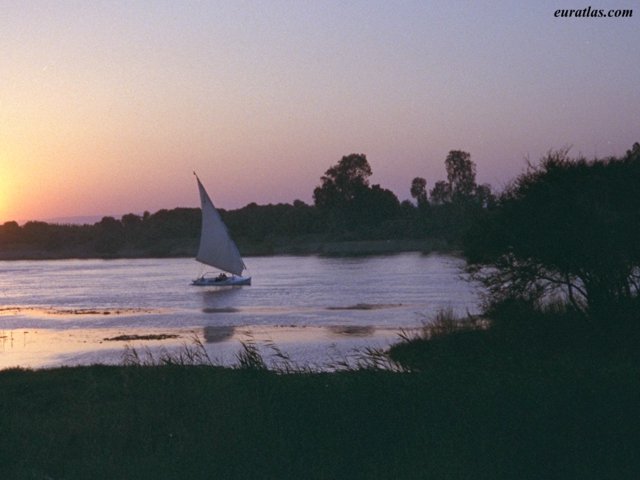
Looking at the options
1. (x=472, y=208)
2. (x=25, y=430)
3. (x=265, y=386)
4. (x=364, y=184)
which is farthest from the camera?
(x=364, y=184)

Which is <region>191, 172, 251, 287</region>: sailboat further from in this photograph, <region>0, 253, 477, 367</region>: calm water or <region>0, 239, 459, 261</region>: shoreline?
<region>0, 239, 459, 261</region>: shoreline

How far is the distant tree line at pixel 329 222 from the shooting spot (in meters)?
119

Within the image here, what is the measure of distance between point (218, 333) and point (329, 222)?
302ft

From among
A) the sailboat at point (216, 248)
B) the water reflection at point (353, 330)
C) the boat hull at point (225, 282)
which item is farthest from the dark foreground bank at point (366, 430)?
the boat hull at point (225, 282)

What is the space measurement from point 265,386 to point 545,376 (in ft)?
10.9

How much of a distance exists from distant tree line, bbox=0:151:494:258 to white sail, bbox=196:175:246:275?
46.6 metres

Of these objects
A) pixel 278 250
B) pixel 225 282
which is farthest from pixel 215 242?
pixel 278 250

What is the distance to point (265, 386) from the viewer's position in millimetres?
10586

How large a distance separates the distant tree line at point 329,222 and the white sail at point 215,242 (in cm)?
4658

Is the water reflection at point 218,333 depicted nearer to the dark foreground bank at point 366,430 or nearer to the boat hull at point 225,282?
the dark foreground bank at point 366,430

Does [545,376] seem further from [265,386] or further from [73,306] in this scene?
[73,306]

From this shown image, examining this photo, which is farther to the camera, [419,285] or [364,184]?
[364,184]

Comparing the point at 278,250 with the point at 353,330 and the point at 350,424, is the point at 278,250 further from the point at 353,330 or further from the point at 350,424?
the point at 350,424

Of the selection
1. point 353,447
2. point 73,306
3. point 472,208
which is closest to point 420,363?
point 353,447
